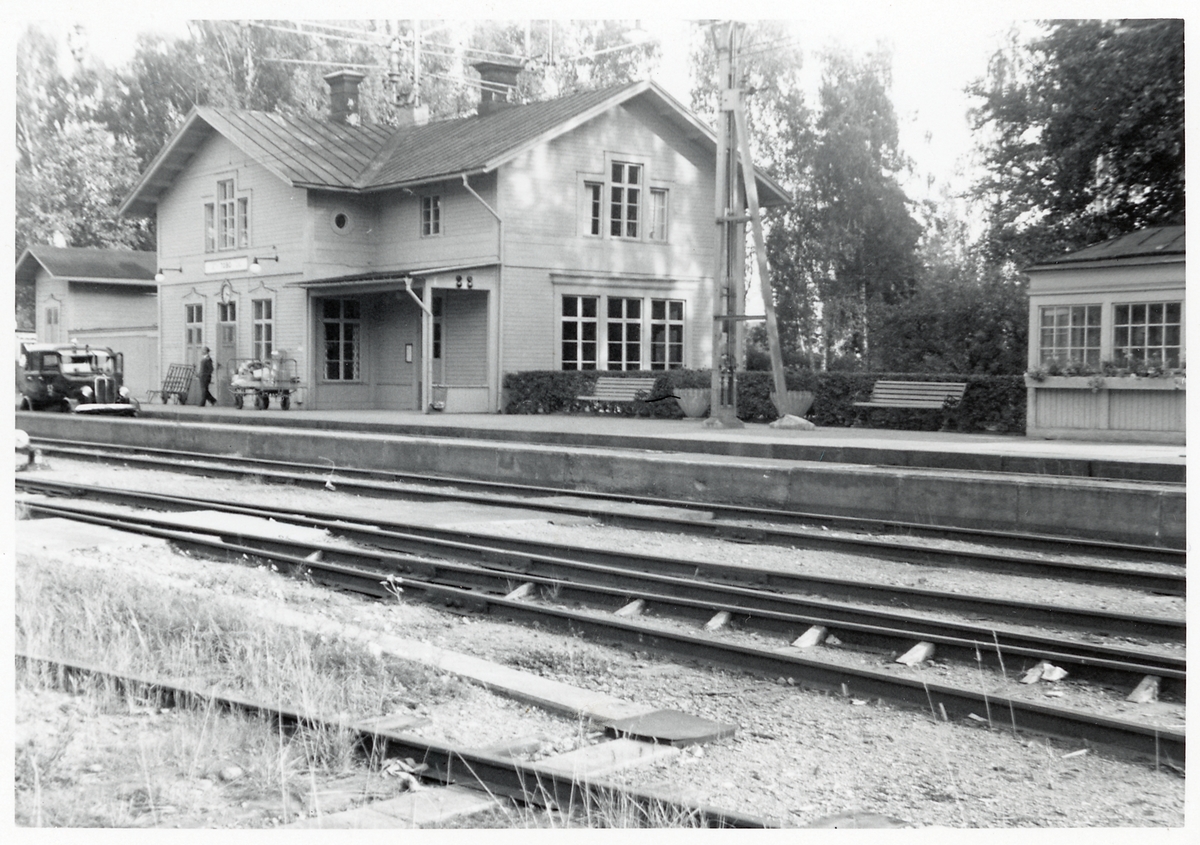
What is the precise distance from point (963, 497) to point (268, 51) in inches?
1785

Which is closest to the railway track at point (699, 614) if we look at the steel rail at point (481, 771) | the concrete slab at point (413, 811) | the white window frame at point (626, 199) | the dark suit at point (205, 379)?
the steel rail at point (481, 771)

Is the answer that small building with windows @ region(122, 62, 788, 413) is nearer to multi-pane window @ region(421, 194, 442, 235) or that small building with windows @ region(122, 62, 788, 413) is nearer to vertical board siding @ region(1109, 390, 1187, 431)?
multi-pane window @ region(421, 194, 442, 235)

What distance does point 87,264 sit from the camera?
45406mm

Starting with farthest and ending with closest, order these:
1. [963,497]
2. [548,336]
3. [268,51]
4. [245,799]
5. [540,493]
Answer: [268,51], [548,336], [540,493], [963,497], [245,799]

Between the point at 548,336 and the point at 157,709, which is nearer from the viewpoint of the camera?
the point at 157,709

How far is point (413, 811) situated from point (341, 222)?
101ft

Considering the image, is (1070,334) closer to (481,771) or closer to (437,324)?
(437,324)

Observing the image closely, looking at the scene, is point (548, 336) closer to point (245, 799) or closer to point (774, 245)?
point (774, 245)

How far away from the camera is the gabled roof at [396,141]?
104ft

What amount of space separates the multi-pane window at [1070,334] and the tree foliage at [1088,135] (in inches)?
167

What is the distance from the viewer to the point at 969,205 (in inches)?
1981

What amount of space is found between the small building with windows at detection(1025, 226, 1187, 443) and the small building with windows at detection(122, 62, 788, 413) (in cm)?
1266

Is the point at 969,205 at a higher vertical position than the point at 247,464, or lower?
higher
